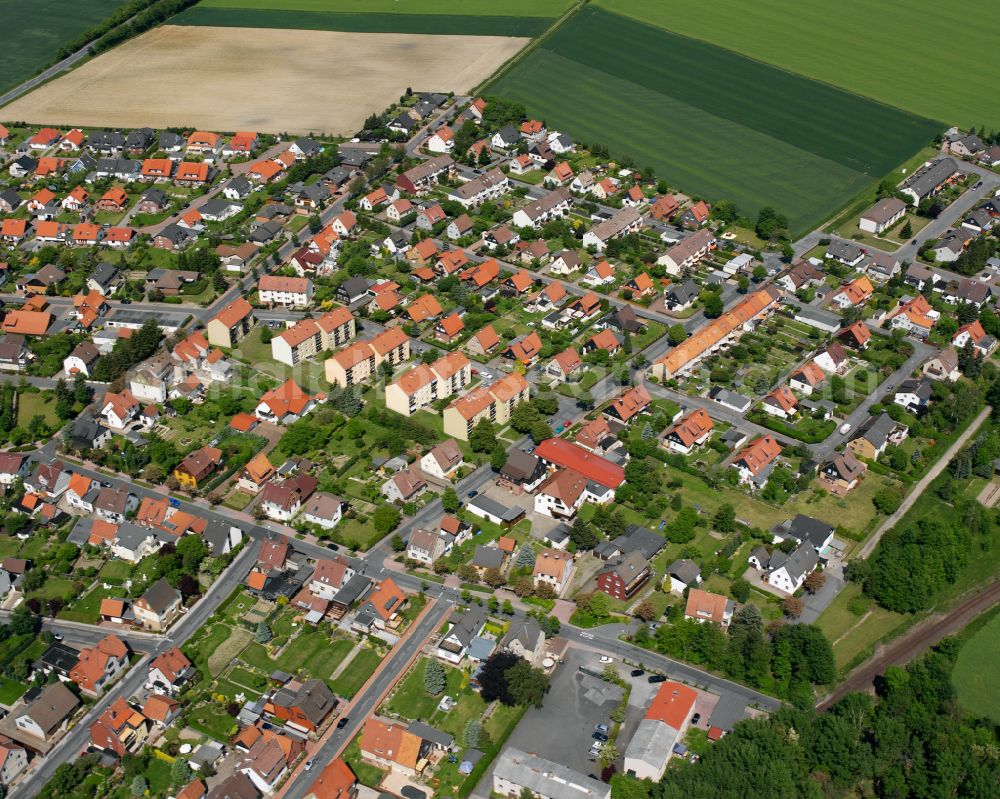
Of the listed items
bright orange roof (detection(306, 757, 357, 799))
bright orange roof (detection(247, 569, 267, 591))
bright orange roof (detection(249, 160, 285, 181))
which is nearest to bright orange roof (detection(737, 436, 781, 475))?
bright orange roof (detection(247, 569, 267, 591))

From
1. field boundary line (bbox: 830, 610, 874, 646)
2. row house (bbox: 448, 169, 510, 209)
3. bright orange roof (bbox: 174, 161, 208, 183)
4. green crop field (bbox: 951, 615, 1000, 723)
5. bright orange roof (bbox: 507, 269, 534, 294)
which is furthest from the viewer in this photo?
bright orange roof (bbox: 174, 161, 208, 183)

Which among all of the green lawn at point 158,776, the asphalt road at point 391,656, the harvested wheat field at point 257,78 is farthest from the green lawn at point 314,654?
the harvested wheat field at point 257,78

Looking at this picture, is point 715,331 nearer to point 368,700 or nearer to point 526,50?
point 368,700

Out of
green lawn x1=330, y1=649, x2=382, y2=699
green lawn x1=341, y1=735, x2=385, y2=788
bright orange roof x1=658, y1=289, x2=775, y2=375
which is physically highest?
bright orange roof x1=658, y1=289, x2=775, y2=375

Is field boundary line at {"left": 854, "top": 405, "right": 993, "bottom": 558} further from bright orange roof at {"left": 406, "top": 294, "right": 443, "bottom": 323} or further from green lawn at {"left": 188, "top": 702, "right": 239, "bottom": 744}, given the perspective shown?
bright orange roof at {"left": 406, "top": 294, "right": 443, "bottom": 323}

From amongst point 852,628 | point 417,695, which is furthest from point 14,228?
point 852,628

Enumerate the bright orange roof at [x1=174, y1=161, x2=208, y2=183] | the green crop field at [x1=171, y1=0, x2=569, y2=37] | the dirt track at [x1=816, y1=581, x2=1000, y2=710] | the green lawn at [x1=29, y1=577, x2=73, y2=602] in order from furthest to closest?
the green crop field at [x1=171, y1=0, x2=569, y2=37]
the bright orange roof at [x1=174, y1=161, x2=208, y2=183]
the green lawn at [x1=29, y1=577, x2=73, y2=602]
the dirt track at [x1=816, y1=581, x2=1000, y2=710]
